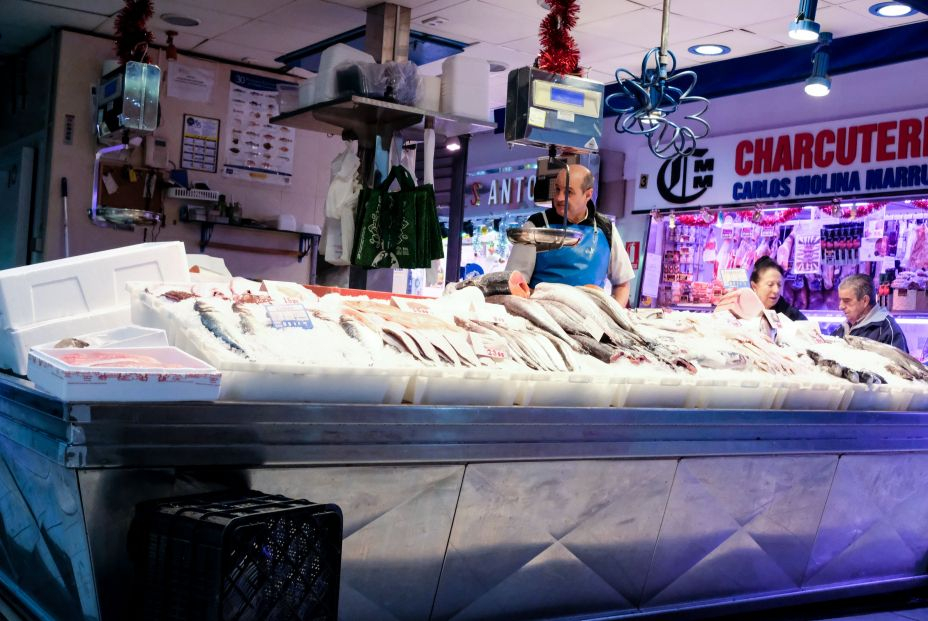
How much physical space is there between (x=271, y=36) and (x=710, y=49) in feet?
12.2

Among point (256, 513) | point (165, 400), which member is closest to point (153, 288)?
point (165, 400)

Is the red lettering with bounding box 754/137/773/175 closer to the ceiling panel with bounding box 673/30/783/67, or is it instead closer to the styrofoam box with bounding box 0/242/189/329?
the ceiling panel with bounding box 673/30/783/67

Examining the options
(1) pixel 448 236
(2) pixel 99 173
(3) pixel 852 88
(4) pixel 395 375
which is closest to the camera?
(4) pixel 395 375

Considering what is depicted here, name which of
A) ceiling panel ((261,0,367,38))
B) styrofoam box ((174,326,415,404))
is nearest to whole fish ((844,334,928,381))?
styrofoam box ((174,326,415,404))

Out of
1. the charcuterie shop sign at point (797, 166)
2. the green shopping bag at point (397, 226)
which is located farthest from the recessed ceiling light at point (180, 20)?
the charcuterie shop sign at point (797, 166)

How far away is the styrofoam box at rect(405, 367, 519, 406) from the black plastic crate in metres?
0.47

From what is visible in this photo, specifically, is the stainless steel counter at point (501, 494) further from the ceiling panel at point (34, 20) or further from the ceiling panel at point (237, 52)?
the ceiling panel at point (237, 52)

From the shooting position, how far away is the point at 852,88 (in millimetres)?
7801

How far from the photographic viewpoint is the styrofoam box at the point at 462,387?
2.40 meters

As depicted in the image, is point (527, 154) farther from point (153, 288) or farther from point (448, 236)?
point (153, 288)

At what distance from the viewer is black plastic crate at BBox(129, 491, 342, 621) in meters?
1.78

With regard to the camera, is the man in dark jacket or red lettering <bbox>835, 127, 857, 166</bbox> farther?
red lettering <bbox>835, 127, 857, 166</bbox>

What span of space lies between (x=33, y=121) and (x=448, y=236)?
480 cm

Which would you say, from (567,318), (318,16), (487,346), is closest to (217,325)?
(487,346)
